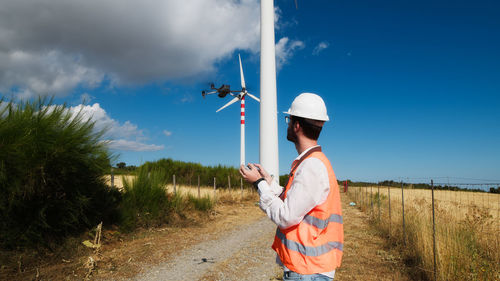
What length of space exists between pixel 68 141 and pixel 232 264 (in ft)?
15.0

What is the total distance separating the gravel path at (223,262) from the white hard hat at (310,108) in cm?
460

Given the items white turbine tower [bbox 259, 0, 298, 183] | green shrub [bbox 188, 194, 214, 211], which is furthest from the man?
green shrub [bbox 188, 194, 214, 211]

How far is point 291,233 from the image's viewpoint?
1.92 meters

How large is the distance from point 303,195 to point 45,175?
6.41 m

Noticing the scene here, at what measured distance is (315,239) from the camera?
6.23ft

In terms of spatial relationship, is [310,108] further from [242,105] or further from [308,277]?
[242,105]

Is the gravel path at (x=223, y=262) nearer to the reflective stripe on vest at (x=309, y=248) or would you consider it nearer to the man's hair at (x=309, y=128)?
the reflective stripe on vest at (x=309, y=248)

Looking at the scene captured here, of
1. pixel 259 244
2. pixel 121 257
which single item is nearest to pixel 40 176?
pixel 121 257

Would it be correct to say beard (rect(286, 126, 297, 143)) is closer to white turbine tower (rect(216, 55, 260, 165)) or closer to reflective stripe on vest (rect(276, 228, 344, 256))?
reflective stripe on vest (rect(276, 228, 344, 256))

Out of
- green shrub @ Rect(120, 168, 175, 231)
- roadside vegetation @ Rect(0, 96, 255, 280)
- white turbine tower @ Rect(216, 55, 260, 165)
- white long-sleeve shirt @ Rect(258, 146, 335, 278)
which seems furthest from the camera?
white turbine tower @ Rect(216, 55, 260, 165)

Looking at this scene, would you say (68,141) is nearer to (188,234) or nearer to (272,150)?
(188,234)

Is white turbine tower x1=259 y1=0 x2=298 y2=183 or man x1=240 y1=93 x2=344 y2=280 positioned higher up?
white turbine tower x1=259 y1=0 x2=298 y2=183

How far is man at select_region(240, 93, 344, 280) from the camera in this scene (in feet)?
5.87

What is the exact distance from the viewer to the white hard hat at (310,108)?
2045 millimetres
